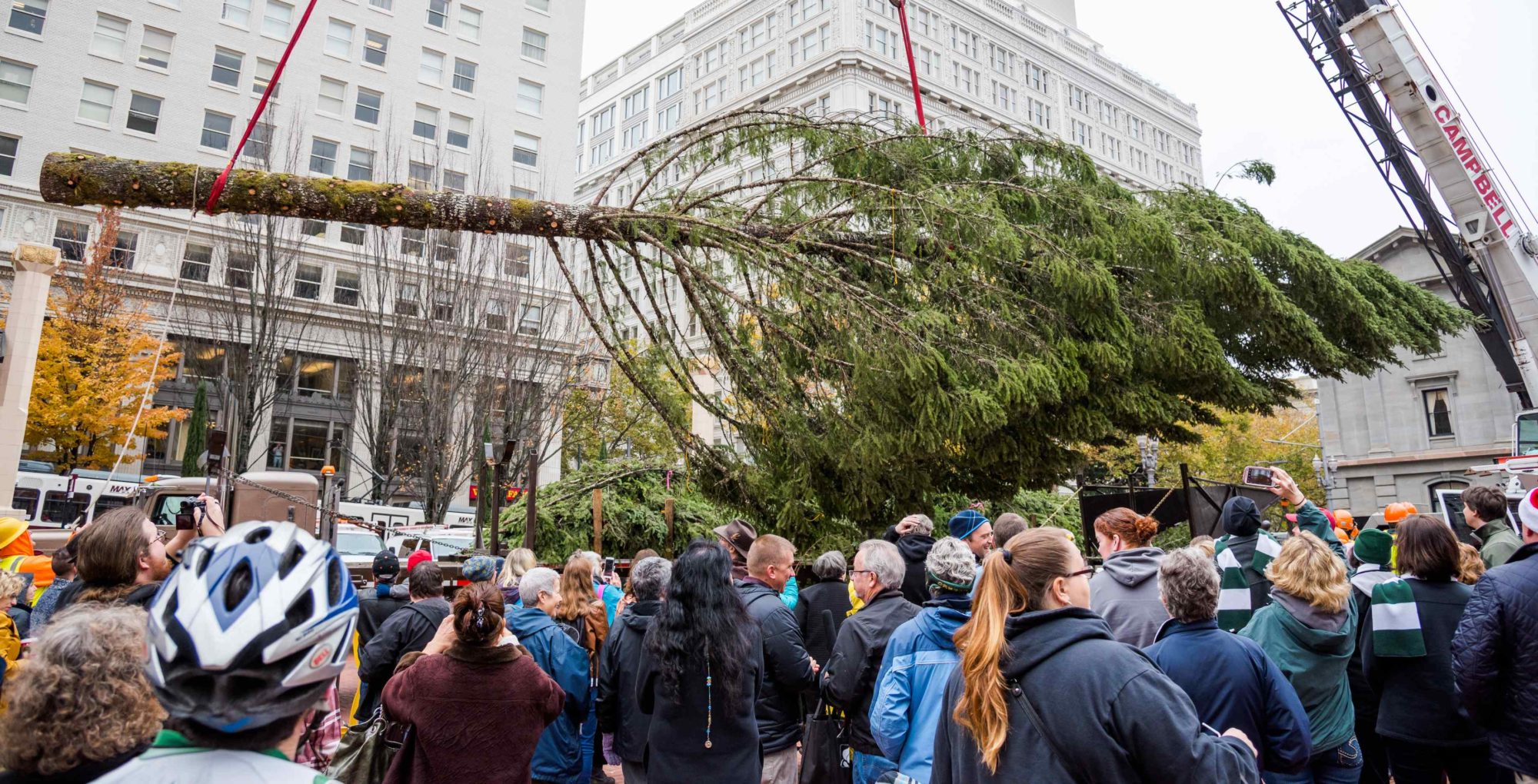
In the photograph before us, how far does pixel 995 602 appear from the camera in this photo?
2520 mm

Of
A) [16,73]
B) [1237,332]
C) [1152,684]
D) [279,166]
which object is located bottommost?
[1152,684]

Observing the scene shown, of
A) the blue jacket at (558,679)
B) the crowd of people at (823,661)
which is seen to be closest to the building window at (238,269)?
the crowd of people at (823,661)

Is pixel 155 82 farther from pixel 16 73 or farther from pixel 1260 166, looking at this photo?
pixel 1260 166

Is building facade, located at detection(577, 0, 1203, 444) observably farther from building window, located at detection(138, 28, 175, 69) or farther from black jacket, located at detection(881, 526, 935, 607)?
black jacket, located at detection(881, 526, 935, 607)

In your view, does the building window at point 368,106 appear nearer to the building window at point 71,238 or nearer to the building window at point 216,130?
the building window at point 216,130

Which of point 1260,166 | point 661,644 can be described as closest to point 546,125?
point 1260,166

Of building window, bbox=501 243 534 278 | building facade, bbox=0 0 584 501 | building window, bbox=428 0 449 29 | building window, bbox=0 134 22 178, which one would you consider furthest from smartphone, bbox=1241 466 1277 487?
building window, bbox=428 0 449 29

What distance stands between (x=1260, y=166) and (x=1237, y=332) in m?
1.85

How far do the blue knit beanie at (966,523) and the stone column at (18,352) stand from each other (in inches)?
604

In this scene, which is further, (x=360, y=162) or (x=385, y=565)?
(x=360, y=162)

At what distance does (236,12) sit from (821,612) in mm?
41681

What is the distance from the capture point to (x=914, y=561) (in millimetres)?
5977

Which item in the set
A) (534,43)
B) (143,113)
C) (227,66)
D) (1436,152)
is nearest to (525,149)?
(534,43)

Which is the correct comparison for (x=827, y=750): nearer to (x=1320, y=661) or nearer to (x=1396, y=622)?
(x=1320, y=661)
